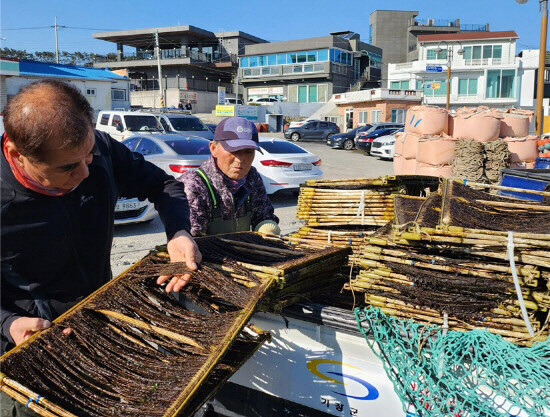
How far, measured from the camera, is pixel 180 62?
57719 mm

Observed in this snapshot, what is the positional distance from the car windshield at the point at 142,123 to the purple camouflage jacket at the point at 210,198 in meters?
16.4

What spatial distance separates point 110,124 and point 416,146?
12809 millimetres

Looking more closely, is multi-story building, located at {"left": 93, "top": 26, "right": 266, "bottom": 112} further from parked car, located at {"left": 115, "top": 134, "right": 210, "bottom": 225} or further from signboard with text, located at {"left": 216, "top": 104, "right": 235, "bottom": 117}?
parked car, located at {"left": 115, "top": 134, "right": 210, "bottom": 225}

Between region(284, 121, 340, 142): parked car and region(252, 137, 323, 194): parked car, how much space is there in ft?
71.0

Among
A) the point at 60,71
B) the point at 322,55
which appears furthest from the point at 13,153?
the point at 322,55

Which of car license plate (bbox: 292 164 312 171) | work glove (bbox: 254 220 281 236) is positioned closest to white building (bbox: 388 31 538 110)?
car license plate (bbox: 292 164 312 171)

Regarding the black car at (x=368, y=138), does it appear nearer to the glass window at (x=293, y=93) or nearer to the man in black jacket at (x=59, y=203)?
the man in black jacket at (x=59, y=203)

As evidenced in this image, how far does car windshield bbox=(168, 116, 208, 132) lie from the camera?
20445 millimetres

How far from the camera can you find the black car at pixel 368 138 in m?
26.3

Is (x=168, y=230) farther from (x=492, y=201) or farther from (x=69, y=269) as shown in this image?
(x=492, y=201)

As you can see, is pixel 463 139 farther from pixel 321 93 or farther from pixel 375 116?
pixel 321 93

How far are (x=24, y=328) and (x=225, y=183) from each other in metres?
1.75

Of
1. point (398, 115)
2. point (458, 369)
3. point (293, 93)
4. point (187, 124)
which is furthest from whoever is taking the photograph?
point (293, 93)

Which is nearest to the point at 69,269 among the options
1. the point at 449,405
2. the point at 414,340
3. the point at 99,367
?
the point at 99,367
